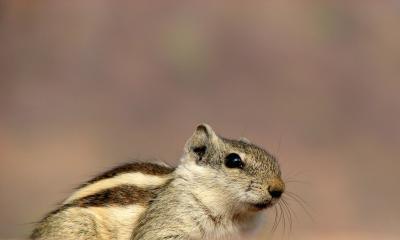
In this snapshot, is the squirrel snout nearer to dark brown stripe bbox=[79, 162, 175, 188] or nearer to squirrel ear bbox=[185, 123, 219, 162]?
squirrel ear bbox=[185, 123, 219, 162]

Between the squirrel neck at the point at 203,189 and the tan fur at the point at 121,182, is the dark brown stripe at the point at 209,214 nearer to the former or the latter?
the squirrel neck at the point at 203,189

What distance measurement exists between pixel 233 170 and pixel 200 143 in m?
0.34

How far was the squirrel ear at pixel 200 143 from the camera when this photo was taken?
25.6 feet

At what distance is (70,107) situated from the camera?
16.7 meters

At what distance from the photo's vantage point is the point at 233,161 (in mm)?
7703

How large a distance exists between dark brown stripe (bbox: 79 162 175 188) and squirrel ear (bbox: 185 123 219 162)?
0.89ft

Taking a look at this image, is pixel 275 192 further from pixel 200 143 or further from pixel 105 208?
pixel 105 208

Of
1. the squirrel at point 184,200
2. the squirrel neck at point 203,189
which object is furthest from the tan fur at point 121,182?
the squirrel neck at point 203,189

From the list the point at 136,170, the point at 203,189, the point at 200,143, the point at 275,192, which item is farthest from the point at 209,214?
the point at 136,170

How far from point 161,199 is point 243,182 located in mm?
556

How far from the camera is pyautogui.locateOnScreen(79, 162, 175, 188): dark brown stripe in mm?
7859

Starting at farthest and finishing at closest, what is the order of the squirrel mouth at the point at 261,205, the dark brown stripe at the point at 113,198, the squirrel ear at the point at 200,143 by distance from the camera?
the squirrel ear at the point at 200,143 < the dark brown stripe at the point at 113,198 < the squirrel mouth at the point at 261,205

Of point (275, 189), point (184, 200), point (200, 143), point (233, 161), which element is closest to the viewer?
point (275, 189)

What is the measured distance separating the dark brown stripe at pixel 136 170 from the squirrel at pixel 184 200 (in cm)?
3
